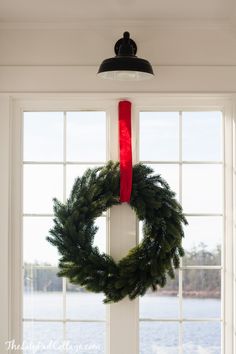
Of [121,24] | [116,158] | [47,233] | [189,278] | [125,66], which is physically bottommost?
[189,278]

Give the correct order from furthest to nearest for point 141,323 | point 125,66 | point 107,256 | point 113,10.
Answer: point 141,323 < point 107,256 < point 113,10 < point 125,66

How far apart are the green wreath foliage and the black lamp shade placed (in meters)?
0.64

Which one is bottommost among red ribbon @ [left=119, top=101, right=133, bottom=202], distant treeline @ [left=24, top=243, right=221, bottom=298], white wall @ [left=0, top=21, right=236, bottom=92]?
distant treeline @ [left=24, top=243, right=221, bottom=298]

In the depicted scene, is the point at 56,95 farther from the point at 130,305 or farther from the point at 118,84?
the point at 130,305

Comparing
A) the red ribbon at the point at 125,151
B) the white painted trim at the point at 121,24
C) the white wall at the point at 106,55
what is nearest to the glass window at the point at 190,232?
the red ribbon at the point at 125,151

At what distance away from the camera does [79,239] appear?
3787 millimetres

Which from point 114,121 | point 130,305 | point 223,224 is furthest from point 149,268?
point 114,121

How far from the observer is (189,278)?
398cm

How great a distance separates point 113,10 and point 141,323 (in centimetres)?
176

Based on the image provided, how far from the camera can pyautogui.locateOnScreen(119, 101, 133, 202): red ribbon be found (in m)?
3.83

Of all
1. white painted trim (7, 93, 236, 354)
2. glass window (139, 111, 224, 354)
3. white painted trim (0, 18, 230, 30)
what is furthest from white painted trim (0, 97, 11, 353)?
glass window (139, 111, 224, 354)

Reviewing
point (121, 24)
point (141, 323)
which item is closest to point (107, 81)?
point (121, 24)

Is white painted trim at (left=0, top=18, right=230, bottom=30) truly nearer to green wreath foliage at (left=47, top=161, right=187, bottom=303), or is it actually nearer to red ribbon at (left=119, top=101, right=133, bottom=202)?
red ribbon at (left=119, top=101, right=133, bottom=202)

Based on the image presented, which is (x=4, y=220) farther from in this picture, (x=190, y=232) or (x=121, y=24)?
(x=121, y=24)
